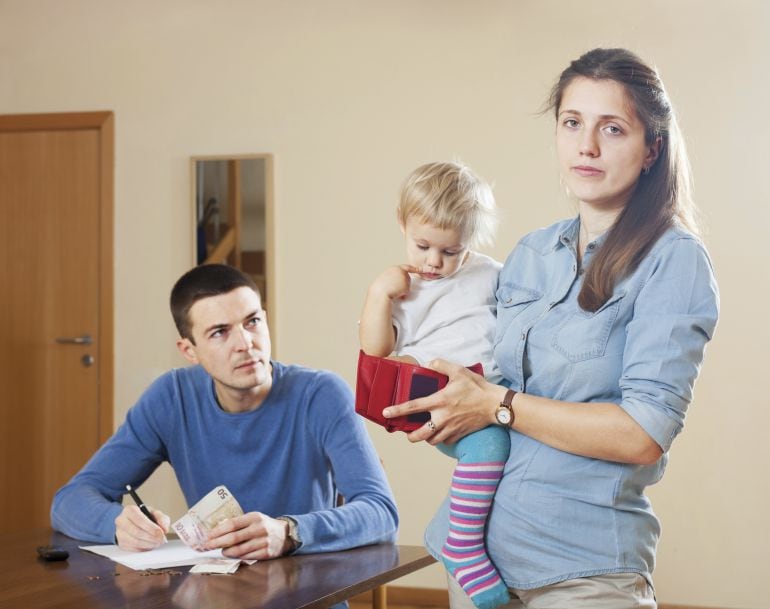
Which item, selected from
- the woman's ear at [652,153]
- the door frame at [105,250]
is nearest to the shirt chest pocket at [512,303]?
the woman's ear at [652,153]

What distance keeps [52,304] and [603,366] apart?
4112mm

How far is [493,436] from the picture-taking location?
4.74ft

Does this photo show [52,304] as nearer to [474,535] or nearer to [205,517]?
[205,517]

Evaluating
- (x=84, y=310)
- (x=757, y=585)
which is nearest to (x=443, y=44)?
(x=84, y=310)

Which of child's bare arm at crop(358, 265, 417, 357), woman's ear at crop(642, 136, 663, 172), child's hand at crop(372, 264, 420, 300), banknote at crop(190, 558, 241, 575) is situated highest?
woman's ear at crop(642, 136, 663, 172)

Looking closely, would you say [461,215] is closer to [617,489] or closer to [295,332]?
[617,489]

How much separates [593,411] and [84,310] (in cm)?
402

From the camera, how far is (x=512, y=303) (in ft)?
5.02

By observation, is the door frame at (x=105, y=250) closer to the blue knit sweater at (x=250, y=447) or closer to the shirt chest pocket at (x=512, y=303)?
the blue knit sweater at (x=250, y=447)

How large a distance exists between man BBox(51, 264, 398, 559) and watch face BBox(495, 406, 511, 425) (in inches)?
35.7

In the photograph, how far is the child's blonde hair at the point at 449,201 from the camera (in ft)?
6.06

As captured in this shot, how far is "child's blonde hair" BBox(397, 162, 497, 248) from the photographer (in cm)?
185

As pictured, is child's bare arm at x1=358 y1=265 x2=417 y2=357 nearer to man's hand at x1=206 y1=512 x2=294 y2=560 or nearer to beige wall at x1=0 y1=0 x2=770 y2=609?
man's hand at x1=206 y1=512 x2=294 y2=560

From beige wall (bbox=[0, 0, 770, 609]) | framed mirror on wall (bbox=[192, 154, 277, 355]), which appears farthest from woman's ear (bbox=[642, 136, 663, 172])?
framed mirror on wall (bbox=[192, 154, 277, 355])
